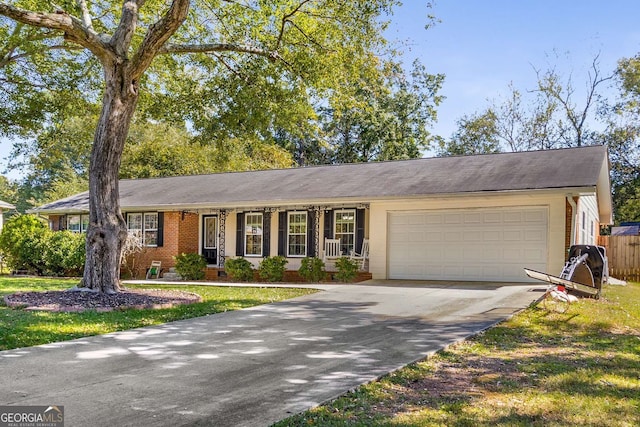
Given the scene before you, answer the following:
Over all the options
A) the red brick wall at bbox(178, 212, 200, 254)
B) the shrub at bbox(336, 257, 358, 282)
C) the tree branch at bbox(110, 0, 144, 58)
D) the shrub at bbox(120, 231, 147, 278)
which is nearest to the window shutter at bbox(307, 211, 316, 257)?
the shrub at bbox(336, 257, 358, 282)

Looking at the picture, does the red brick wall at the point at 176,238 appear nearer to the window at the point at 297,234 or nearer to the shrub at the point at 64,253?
the shrub at the point at 64,253

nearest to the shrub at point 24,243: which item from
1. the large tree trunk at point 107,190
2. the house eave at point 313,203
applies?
the house eave at point 313,203

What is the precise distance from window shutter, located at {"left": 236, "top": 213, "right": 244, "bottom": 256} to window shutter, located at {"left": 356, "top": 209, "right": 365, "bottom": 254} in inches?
163

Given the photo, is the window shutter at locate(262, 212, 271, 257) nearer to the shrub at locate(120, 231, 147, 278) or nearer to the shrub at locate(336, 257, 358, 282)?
the shrub at locate(336, 257, 358, 282)

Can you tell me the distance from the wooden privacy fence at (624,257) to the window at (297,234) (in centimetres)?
1184

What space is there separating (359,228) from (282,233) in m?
2.71

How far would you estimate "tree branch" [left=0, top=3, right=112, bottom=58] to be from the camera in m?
9.73

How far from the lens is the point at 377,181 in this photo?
17.2 meters

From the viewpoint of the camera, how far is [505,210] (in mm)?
14719

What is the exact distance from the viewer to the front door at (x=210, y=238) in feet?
62.8

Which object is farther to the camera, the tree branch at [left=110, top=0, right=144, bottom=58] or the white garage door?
the white garage door

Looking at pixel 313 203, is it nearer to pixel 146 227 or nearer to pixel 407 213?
pixel 407 213

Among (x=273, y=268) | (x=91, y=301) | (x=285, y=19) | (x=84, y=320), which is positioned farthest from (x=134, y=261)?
(x=84, y=320)

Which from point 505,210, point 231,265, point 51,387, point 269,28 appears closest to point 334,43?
point 269,28
